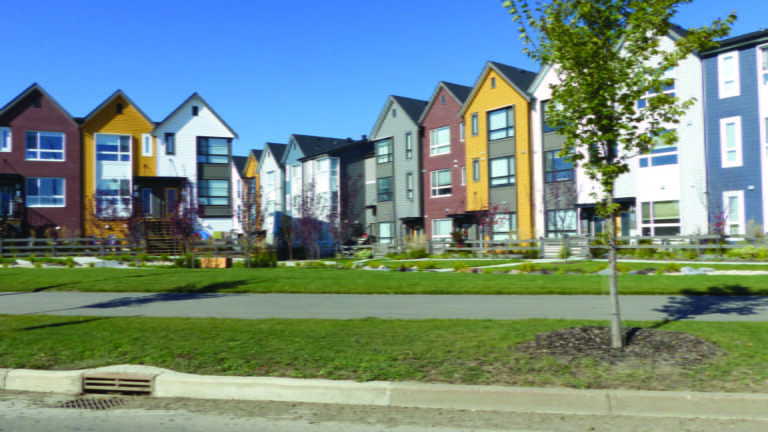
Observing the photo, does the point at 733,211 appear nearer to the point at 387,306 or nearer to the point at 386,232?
the point at 387,306

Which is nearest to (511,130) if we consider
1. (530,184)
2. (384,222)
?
(530,184)

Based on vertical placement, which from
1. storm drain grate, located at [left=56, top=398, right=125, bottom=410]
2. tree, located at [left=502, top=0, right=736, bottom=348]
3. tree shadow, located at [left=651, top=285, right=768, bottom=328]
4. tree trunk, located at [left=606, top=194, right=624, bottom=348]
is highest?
tree, located at [left=502, top=0, right=736, bottom=348]

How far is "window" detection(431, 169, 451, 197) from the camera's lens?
1641 inches

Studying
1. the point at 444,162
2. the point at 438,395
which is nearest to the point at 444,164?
the point at 444,162

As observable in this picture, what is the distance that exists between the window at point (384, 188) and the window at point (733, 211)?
77.1 ft

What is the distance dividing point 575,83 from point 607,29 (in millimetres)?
721

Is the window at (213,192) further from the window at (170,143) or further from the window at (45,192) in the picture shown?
the window at (45,192)

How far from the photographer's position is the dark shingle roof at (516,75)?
37.2 m

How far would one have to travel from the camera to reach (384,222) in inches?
1836

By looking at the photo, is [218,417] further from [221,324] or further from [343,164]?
[343,164]

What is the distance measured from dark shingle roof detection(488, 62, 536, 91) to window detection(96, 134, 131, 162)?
26.4 metres

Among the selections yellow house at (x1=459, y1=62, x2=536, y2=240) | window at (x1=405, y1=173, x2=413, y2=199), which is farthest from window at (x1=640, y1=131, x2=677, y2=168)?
window at (x1=405, y1=173, x2=413, y2=199)

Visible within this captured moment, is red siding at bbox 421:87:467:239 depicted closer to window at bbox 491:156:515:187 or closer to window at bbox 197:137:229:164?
window at bbox 491:156:515:187

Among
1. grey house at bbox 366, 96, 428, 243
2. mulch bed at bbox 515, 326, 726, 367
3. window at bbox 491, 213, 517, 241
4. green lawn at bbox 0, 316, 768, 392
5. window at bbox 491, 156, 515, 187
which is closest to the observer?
green lawn at bbox 0, 316, 768, 392
